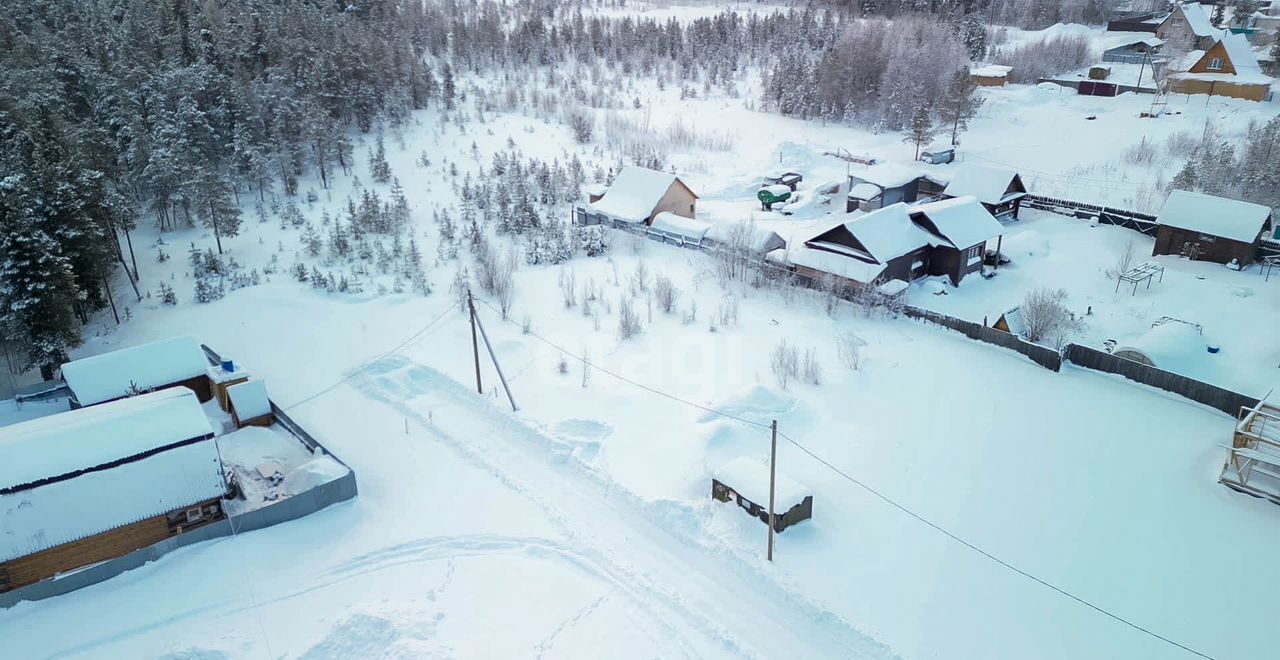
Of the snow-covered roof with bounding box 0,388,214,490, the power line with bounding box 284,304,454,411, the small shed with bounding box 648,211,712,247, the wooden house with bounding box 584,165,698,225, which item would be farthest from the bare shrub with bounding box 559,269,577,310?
the snow-covered roof with bounding box 0,388,214,490

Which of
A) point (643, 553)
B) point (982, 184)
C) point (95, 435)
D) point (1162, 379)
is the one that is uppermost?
point (95, 435)

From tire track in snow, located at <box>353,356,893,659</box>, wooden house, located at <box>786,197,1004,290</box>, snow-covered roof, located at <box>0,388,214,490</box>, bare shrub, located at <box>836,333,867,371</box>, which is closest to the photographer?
tire track in snow, located at <box>353,356,893,659</box>

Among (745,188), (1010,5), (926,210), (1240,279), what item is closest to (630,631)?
(926,210)

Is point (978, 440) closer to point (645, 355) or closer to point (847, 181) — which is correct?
point (645, 355)

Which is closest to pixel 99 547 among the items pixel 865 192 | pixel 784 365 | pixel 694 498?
pixel 694 498

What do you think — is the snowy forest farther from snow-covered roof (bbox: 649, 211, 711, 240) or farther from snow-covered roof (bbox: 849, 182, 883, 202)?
snow-covered roof (bbox: 849, 182, 883, 202)

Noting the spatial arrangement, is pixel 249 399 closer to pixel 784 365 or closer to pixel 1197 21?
pixel 784 365

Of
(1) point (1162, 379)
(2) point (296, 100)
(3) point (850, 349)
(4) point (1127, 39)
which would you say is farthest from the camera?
(4) point (1127, 39)
